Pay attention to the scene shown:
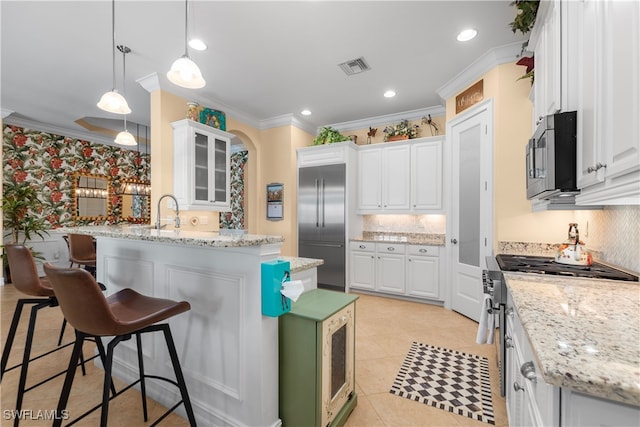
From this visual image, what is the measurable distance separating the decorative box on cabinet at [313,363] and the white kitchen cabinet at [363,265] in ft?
8.86

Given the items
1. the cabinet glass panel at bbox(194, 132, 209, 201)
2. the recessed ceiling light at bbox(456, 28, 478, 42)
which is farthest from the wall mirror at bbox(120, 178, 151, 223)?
the recessed ceiling light at bbox(456, 28, 478, 42)

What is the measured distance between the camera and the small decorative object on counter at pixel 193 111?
377 cm

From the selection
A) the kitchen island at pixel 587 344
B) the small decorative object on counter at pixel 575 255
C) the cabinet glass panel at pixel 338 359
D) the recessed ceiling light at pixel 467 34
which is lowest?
the cabinet glass panel at pixel 338 359

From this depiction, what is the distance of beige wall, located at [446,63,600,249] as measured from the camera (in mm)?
2879

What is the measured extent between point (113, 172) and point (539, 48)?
7459 millimetres

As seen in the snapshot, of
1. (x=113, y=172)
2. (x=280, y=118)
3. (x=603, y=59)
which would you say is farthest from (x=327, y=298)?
(x=113, y=172)

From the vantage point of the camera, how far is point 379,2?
7.47 ft

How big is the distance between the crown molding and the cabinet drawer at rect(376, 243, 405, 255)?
217 cm

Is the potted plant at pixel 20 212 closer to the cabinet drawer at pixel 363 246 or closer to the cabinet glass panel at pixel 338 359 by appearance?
the cabinet drawer at pixel 363 246

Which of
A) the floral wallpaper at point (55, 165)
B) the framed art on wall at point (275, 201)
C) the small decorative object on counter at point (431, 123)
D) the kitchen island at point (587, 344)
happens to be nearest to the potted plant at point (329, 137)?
the framed art on wall at point (275, 201)

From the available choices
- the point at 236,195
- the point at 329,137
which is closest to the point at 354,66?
the point at 329,137

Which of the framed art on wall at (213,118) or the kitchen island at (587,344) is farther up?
the framed art on wall at (213,118)

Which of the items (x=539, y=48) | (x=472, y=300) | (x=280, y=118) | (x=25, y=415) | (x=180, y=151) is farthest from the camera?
(x=280, y=118)

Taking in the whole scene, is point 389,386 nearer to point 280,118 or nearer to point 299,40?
point 299,40
